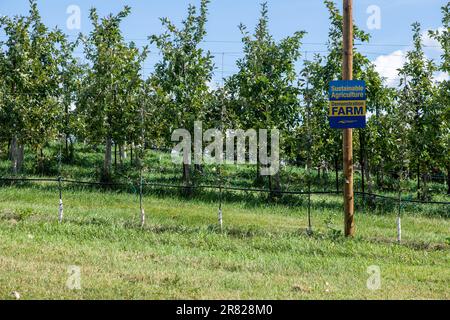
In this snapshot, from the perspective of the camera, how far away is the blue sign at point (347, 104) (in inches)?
514

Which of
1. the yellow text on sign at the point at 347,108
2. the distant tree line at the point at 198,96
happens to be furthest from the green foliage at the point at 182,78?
the yellow text on sign at the point at 347,108

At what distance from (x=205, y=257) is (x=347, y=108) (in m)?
5.01

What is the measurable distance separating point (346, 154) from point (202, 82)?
1194cm

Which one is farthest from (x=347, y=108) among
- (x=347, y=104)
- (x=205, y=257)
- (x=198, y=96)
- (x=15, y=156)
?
(x=15, y=156)

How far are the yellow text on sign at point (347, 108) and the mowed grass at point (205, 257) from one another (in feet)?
9.23

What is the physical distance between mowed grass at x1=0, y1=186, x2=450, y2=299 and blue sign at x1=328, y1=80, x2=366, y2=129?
8.65ft

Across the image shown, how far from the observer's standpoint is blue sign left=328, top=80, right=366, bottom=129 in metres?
13.1

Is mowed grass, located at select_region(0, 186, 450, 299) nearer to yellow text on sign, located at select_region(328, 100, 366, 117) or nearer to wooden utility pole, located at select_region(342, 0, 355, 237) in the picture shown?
wooden utility pole, located at select_region(342, 0, 355, 237)

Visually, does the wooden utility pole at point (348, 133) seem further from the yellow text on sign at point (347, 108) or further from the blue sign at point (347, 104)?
the yellow text on sign at point (347, 108)

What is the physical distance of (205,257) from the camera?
1077cm

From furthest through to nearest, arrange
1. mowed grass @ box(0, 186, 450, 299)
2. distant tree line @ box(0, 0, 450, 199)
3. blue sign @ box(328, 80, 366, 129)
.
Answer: distant tree line @ box(0, 0, 450, 199) → blue sign @ box(328, 80, 366, 129) → mowed grass @ box(0, 186, 450, 299)

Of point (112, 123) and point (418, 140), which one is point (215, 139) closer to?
point (112, 123)

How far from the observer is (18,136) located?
83.3 ft

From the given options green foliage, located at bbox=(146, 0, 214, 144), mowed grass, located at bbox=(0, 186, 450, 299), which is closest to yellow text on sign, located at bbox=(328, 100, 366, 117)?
mowed grass, located at bbox=(0, 186, 450, 299)
